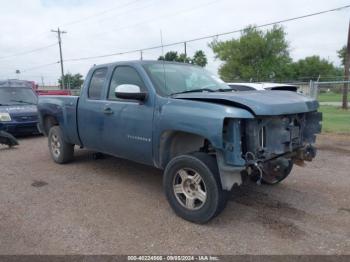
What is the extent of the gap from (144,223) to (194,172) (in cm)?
A: 84

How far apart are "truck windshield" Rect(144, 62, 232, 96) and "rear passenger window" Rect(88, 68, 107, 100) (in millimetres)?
1030

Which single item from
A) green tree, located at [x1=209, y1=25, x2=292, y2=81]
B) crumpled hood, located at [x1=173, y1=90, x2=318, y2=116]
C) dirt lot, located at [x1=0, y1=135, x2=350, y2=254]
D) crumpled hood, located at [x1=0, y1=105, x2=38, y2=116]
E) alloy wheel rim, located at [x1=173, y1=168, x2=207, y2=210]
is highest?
green tree, located at [x1=209, y1=25, x2=292, y2=81]

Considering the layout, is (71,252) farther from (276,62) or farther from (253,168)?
(276,62)

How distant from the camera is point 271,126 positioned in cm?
400

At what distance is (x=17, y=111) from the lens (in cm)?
1050

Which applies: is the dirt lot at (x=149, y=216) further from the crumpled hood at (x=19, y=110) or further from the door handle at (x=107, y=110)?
the crumpled hood at (x=19, y=110)

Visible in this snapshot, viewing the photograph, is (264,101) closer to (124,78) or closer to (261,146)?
(261,146)

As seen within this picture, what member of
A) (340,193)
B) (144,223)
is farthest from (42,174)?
(340,193)

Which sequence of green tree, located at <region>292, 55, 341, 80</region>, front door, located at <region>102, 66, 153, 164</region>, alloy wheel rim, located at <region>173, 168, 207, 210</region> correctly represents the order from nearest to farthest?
alloy wheel rim, located at <region>173, 168, 207, 210</region> < front door, located at <region>102, 66, 153, 164</region> < green tree, located at <region>292, 55, 341, 80</region>

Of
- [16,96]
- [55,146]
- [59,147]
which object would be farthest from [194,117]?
[16,96]

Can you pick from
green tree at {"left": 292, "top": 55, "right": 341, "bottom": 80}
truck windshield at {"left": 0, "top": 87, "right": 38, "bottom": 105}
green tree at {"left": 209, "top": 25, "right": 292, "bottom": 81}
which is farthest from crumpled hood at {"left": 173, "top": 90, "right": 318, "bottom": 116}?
green tree at {"left": 292, "top": 55, "right": 341, "bottom": 80}

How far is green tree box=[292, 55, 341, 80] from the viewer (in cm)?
7994

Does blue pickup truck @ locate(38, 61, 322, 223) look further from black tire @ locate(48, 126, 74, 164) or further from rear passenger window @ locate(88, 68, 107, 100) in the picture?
black tire @ locate(48, 126, 74, 164)

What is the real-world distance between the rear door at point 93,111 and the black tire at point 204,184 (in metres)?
1.73
